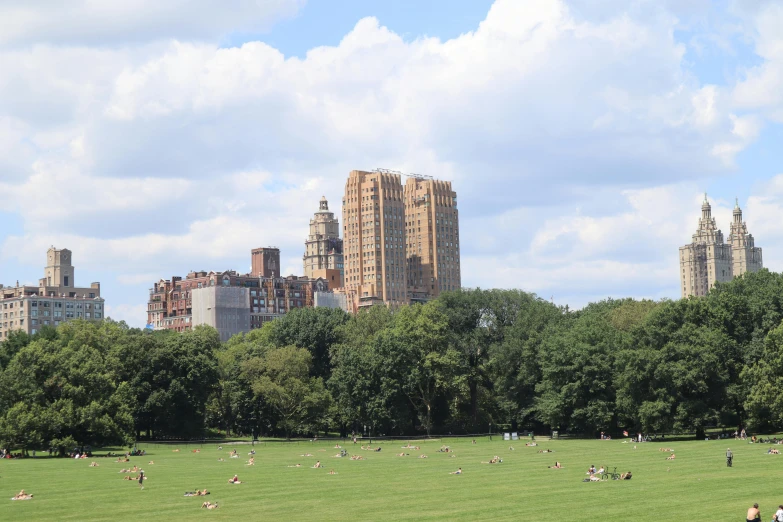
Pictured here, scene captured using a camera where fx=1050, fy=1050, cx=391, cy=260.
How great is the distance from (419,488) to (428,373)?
2855 inches

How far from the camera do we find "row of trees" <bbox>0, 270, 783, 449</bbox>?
9969cm

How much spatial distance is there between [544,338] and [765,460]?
187ft

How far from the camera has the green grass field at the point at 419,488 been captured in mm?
47375

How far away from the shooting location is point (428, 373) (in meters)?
131

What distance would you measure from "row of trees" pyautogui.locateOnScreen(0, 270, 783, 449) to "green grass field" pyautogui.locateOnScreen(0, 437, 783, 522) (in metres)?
11.0

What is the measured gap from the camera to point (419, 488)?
58812mm

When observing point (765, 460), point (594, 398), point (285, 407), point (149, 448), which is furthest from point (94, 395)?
point (765, 460)

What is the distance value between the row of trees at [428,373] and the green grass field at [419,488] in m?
11.0

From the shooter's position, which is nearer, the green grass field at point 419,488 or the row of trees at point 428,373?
the green grass field at point 419,488

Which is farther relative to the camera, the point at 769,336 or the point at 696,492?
the point at 769,336

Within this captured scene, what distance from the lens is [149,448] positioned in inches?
4466

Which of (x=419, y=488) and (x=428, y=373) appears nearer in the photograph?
(x=419, y=488)

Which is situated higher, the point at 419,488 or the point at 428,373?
the point at 428,373

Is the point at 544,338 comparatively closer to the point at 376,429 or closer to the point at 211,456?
the point at 376,429
